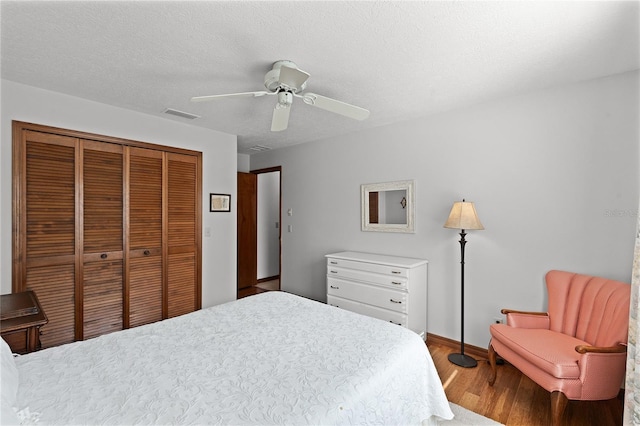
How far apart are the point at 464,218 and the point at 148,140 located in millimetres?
3380

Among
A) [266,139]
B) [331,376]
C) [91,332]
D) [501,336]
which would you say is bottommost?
[91,332]

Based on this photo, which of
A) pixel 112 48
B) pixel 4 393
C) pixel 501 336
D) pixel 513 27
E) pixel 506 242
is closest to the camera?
pixel 4 393

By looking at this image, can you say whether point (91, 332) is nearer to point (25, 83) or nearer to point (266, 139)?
point (25, 83)

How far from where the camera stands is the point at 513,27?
1.71 meters

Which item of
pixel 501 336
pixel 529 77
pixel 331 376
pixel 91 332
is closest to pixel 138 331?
pixel 331 376

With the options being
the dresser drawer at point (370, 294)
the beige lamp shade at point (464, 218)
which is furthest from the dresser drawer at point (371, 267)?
the beige lamp shade at point (464, 218)

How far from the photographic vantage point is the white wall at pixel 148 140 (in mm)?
2467

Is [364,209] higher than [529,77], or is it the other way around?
[529,77]

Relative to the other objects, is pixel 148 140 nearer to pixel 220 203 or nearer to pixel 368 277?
pixel 220 203

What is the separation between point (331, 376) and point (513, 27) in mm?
2108

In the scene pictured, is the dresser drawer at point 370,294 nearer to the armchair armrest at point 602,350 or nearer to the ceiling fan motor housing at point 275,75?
the armchair armrest at point 602,350

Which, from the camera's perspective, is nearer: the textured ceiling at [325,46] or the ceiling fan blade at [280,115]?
the textured ceiling at [325,46]

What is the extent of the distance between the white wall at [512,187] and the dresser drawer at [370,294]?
18.7 inches

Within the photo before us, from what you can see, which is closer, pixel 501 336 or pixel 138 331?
pixel 138 331
